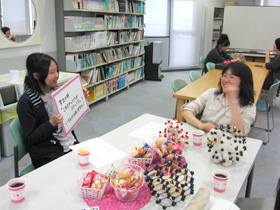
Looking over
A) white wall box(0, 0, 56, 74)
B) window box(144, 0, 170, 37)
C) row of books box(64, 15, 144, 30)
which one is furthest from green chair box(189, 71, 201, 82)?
window box(144, 0, 170, 37)

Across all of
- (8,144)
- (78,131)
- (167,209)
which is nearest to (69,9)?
(78,131)

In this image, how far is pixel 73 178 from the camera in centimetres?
137

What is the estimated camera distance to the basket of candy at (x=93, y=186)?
1190mm

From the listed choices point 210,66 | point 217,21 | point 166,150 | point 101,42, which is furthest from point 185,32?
point 166,150

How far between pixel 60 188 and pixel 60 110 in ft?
1.77

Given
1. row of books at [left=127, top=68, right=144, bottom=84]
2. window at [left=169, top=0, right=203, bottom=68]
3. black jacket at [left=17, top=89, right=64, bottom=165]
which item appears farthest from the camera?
window at [left=169, top=0, right=203, bottom=68]

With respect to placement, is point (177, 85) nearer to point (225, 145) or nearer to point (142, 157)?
point (225, 145)

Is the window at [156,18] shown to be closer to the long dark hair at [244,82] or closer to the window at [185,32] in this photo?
the window at [185,32]

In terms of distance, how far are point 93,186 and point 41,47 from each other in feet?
10.5

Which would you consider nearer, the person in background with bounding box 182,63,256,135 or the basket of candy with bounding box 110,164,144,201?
the basket of candy with bounding box 110,164,144,201

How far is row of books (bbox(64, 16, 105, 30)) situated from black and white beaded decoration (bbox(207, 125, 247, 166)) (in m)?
3.22

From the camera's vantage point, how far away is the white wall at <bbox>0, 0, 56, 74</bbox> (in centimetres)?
339

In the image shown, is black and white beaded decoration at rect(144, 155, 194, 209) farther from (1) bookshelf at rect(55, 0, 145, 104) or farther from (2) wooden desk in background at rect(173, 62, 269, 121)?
(1) bookshelf at rect(55, 0, 145, 104)

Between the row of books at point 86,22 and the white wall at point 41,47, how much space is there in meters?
0.25
